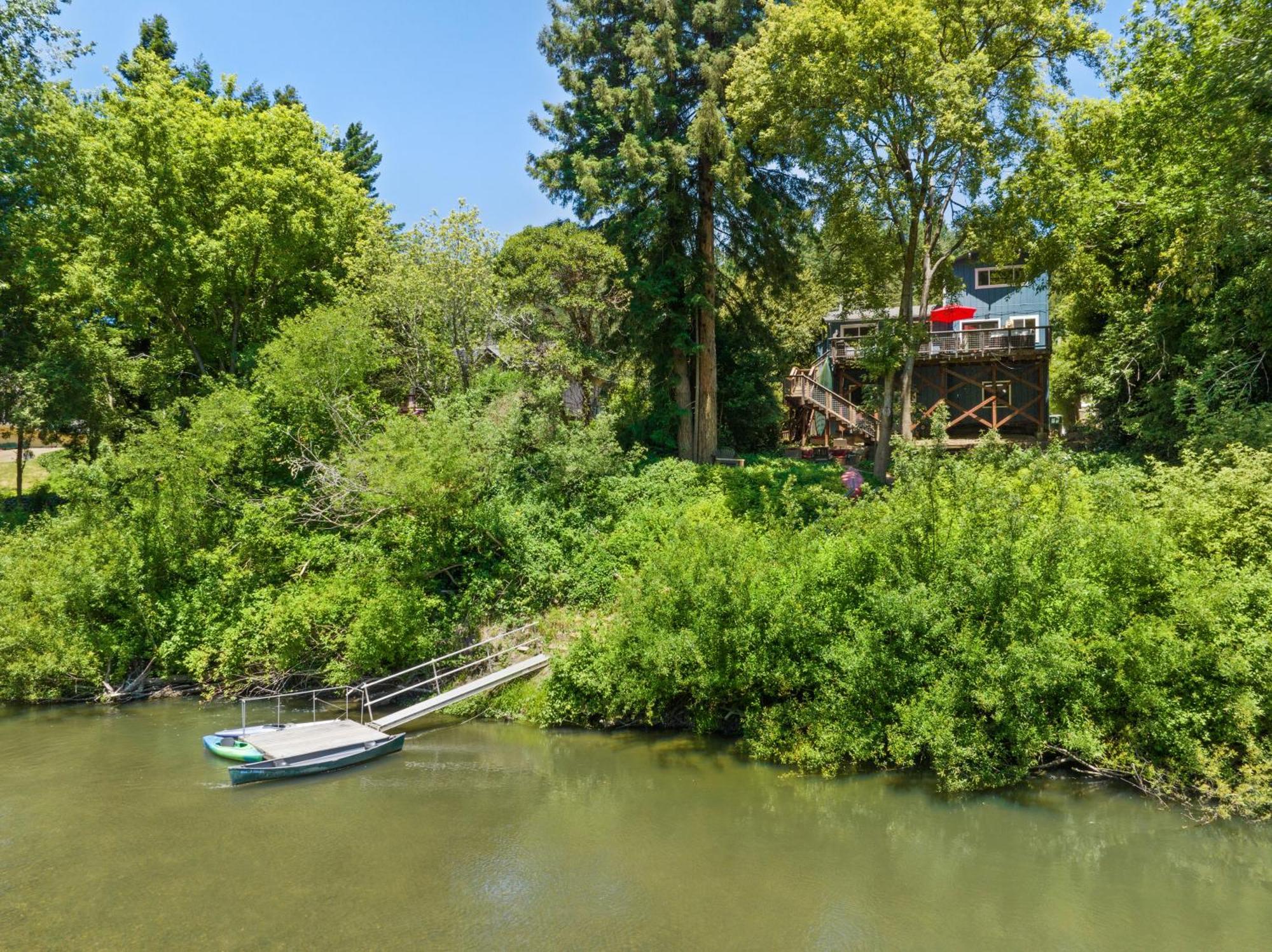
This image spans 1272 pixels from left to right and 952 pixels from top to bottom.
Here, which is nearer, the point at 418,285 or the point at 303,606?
the point at 303,606

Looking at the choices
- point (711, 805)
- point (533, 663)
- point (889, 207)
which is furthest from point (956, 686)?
point (889, 207)

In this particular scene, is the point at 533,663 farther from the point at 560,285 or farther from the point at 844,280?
the point at 844,280

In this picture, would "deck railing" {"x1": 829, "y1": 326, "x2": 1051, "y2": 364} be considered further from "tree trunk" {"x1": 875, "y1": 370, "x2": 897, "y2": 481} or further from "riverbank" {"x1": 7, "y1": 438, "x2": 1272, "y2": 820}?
"riverbank" {"x1": 7, "y1": 438, "x2": 1272, "y2": 820}

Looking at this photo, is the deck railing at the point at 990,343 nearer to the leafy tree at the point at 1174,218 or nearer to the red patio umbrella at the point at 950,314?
the red patio umbrella at the point at 950,314

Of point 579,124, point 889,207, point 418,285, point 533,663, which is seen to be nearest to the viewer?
point 533,663

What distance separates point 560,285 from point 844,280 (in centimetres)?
893

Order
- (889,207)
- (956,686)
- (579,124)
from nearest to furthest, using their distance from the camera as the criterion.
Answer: (956,686)
(889,207)
(579,124)

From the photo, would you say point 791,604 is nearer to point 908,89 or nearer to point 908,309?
point 908,309

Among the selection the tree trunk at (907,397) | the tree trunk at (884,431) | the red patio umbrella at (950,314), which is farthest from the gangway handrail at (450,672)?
the red patio umbrella at (950,314)

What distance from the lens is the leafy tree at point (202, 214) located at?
25.3 m

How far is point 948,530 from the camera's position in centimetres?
1424

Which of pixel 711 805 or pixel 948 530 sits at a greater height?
pixel 948 530

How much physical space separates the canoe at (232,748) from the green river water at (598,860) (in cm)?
29

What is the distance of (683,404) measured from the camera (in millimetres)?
25344
